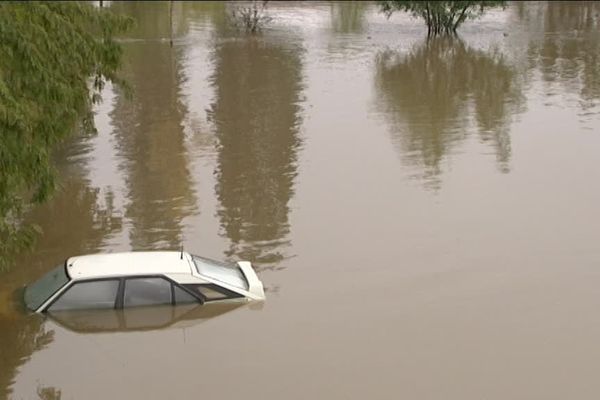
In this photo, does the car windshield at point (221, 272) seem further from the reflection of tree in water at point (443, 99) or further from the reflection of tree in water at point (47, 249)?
the reflection of tree in water at point (443, 99)

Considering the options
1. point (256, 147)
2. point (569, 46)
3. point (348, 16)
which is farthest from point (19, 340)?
point (348, 16)

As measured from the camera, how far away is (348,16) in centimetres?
5666

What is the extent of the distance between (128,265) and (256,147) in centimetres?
1084

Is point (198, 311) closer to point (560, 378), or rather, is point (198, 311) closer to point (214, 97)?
point (560, 378)

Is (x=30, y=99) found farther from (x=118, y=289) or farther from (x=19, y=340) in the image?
(x=19, y=340)

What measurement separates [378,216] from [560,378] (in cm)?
672

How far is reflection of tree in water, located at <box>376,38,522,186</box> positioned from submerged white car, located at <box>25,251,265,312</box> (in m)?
7.87

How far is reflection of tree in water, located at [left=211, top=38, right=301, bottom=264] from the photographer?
54.3 ft

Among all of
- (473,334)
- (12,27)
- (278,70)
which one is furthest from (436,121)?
(12,27)

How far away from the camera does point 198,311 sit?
12516 mm

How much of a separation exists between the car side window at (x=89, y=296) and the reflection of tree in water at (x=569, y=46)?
19130 mm

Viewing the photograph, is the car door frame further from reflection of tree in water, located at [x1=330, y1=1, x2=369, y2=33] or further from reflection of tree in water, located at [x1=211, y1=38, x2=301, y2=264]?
reflection of tree in water, located at [x1=330, y1=1, x2=369, y2=33]

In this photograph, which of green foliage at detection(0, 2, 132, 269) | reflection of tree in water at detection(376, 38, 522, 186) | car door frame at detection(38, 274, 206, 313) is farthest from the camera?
reflection of tree in water at detection(376, 38, 522, 186)

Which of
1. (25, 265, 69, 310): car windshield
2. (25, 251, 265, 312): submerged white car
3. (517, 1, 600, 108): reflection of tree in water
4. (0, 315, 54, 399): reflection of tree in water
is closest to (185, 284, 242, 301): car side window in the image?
(25, 251, 265, 312): submerged white car
